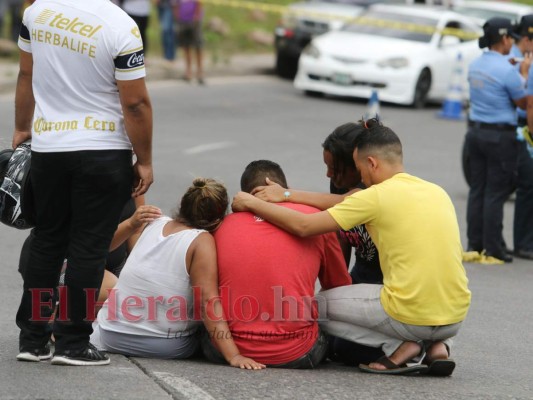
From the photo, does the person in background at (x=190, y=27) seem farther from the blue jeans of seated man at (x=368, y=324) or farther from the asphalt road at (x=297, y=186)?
the blue jeans of seated man at (x=368, y=324)

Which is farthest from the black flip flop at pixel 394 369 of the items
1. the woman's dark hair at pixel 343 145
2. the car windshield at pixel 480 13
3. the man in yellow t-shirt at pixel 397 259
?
the car windshield at pixel 480 13

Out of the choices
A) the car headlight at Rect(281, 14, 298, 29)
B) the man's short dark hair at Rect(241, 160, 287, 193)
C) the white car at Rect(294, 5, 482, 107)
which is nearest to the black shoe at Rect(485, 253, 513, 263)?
the man's short dark hair at Rect(241, 160, 287, 193)

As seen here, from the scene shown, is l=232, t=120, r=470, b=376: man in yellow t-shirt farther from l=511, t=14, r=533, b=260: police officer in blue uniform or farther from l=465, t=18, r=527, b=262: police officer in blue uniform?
l=511, t=14, r=533, b=260: police officer in blue uniform

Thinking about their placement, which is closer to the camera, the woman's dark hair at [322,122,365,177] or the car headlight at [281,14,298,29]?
the woman's dark hair at [322,122,365,177]

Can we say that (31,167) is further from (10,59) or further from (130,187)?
(10,59)

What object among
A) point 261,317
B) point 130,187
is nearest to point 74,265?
point 130,187

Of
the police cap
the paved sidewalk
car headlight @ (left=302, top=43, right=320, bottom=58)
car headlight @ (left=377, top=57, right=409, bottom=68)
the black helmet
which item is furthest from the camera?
car headlight @ (left=302, top=43, right=320, bottom=58)

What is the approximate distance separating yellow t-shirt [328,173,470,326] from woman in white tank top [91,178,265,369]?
63 centimetres

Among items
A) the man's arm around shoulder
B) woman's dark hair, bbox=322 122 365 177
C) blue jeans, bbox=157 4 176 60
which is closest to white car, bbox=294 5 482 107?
blue jeans, bbox=157 4 176 60

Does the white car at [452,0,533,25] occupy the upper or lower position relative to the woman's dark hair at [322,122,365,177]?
lower

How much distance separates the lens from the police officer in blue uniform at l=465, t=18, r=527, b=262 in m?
9.64

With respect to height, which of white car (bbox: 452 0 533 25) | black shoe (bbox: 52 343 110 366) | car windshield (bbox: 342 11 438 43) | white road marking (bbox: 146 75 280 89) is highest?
white car (bbox: 452 0 533 25)

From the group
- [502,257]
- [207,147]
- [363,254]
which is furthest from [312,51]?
[363,254]

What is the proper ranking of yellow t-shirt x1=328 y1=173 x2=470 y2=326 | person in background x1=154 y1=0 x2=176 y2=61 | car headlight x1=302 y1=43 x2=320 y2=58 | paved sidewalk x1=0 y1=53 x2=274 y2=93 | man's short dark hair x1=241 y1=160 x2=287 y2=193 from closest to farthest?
yellow t-shirt x1=328 y1=173 x2=470 y2=326 → man's short dark hair x1=241 y1=160 x2=287 y2=193 → paved sidewalk x1=0 y1=53 x2=274 y2=93 → car headlight x1=302 y1=43 x2=320 y2=58 → person in background x1=154 y1=0 x2=176 y2=61
